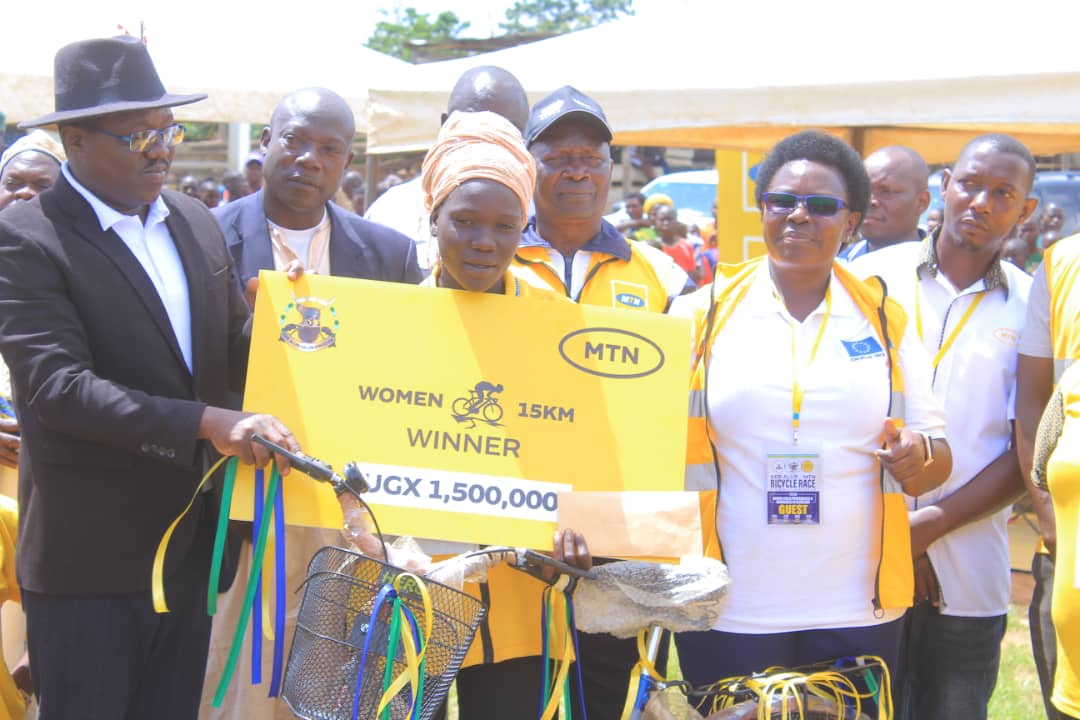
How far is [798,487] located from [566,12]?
1828 inches

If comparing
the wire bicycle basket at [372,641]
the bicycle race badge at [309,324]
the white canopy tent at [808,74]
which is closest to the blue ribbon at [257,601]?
the wire bicycle basket at [372,641]

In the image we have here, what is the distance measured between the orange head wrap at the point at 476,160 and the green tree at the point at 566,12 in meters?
41.6

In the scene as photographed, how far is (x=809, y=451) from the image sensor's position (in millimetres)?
3477

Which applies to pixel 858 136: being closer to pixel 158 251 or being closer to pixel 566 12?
pixel 158 251

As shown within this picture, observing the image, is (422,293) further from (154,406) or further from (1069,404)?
(1069,404)

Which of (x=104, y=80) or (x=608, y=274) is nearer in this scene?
(x=104, y=80)

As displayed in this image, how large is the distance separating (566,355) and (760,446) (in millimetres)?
668

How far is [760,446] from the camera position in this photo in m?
3.50

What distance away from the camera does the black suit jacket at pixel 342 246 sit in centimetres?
420

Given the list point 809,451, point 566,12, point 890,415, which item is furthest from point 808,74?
point 566,12

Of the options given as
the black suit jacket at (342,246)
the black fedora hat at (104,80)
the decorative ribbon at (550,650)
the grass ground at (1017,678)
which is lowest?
the grass ground at (1017,678)

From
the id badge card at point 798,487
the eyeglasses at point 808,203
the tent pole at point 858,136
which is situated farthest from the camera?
the tent pole at point 858,136

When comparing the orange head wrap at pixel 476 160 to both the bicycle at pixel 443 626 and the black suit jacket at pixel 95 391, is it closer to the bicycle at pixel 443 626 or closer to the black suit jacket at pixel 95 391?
the black suit jacket at pixel 95 391

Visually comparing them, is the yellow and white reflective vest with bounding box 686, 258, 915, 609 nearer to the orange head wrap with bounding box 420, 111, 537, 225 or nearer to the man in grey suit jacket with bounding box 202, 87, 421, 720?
the orange head wrap with bounding box 420, 111, 537, 225
